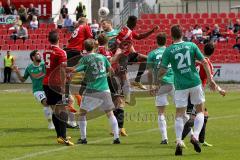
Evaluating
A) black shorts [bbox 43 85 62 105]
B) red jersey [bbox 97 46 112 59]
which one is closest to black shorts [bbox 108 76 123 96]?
red jersey [bbox 97 46 112 59]

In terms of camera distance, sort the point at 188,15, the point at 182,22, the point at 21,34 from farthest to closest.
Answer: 1. the point at 188,15
2. the point at 182,22
3. the point at 21,34

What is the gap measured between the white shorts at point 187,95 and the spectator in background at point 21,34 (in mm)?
32348

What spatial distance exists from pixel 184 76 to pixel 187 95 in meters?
0.36

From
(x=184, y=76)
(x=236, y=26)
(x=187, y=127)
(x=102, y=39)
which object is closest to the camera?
(x=184, y=76)

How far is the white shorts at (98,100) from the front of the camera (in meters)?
16.2

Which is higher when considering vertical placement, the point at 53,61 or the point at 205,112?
the point at 53,61

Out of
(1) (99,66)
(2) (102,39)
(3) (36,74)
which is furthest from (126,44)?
(1) (99,66)

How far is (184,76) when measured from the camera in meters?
14.5

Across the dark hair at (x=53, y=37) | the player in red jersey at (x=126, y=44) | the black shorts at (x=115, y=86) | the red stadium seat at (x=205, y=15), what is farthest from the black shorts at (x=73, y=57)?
the red stadium seat at (x=205, y=15)

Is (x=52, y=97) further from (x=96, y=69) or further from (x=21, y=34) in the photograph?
(x=21, y=34)

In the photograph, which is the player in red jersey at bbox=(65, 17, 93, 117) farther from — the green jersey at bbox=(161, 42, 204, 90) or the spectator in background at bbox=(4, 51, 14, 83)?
the spectator in background at bbox=(4, 51, 14, 83)

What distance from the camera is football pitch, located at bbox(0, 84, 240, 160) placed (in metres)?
14.6

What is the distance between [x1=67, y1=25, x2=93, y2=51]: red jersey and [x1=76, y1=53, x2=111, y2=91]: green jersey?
11.5 feet

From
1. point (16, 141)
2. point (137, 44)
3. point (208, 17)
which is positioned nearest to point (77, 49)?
point (16, 141)
